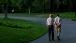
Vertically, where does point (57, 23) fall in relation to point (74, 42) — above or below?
above

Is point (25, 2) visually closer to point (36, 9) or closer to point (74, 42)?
point (36, 9)

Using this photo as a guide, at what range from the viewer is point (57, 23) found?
51.5 feet

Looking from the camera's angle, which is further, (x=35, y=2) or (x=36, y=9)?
(x=36, y=9)

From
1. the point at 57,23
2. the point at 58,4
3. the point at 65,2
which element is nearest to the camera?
the point at 57,23

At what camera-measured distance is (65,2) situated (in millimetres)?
56969

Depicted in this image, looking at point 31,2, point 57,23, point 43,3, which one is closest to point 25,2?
point 31,2

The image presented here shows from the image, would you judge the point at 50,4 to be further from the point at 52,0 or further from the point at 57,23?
the point at 57,23

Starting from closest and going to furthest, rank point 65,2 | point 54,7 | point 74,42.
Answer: point 74,42 → point 65,2 → point 54,7

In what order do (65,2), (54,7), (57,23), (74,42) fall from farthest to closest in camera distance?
(54,7), (65,2), (57,23), (74,42)

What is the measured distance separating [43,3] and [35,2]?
6.59 feet

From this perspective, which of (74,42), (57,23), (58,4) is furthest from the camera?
(58,4)

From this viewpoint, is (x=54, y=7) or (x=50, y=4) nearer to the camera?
(x=50, y=4)

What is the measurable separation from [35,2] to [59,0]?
5996mm

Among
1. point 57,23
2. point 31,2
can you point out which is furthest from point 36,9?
point 57,23
